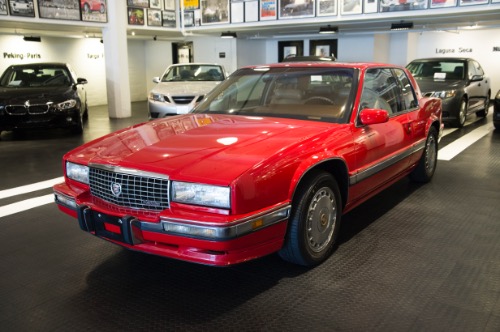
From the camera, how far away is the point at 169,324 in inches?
93.0

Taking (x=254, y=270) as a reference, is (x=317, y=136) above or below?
above

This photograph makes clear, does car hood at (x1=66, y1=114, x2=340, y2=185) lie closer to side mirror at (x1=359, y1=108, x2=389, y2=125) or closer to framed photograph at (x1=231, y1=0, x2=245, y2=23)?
side mirror at (x1=359, y1=108, x2=389, y2=125)

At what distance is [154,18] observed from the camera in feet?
42.7

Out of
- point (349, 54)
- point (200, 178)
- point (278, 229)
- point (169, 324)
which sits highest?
point (349, 54)

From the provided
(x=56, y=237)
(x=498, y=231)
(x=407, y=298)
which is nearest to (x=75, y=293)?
(x=56, y=237)

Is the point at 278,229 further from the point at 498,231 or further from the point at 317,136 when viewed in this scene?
the point at 498,231

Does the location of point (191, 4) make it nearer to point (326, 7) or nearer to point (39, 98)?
point (326, 7)

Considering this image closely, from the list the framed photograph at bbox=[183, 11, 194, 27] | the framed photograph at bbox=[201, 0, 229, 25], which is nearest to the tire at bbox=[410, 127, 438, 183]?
the framed photograph at bbox=[201, 0, 229, 25]

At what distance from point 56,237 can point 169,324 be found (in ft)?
5.58

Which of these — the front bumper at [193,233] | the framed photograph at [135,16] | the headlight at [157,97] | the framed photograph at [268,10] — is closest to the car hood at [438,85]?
the framed photograph at [268,10]

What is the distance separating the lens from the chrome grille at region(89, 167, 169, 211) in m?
2.49

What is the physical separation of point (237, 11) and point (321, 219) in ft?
34.9

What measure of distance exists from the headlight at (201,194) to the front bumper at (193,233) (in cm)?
12

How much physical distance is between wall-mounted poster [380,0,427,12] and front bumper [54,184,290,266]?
29.5 feet
